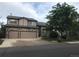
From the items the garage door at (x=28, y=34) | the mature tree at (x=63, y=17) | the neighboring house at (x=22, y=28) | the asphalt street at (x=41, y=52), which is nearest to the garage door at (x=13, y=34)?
the neighboring house at (x=22, y=28)

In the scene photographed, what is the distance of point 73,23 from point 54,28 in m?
3.70

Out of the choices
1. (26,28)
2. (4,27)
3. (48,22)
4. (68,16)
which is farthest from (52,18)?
(4,27)

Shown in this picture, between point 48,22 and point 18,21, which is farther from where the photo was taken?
point 18,21

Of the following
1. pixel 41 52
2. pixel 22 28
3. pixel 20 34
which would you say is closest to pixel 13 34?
pixel 20 34

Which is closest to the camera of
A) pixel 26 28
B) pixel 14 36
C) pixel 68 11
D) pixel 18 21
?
pixel 68 11

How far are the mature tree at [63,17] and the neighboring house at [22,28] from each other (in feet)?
30.9

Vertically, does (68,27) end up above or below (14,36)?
above

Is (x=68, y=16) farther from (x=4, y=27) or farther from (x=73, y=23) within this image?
(x=4, y=27)

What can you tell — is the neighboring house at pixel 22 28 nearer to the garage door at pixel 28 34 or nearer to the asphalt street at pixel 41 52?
the garage door at pixel 28 34

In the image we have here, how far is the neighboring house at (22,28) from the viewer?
33531 millimetres

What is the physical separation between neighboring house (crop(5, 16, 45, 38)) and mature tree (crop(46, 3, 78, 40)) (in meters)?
9.41

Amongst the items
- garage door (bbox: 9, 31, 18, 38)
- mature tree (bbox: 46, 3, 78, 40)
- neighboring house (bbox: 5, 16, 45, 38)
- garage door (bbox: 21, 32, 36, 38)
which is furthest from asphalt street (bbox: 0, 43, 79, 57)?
garage door (bbox: 21, 32, 36, 38)

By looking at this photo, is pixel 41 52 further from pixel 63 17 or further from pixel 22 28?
pixel 22 28

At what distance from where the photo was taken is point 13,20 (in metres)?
37.9
